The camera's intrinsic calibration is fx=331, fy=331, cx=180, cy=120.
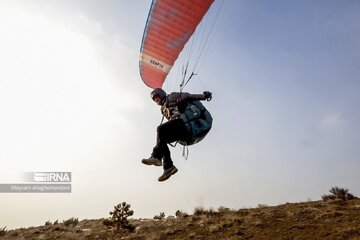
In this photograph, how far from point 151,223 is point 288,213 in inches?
265

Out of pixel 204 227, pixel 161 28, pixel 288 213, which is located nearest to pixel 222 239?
pixel 204 227

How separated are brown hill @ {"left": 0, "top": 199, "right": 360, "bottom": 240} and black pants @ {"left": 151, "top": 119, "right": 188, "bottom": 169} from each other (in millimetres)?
5628

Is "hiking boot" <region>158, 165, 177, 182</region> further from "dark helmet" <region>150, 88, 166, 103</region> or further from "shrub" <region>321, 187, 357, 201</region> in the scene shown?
"shrub" <region>321, 187, 357, 201</region>

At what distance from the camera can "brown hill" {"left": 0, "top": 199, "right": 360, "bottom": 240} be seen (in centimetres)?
1106

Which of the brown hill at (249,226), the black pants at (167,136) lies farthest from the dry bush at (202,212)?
the black pants at (167,136)

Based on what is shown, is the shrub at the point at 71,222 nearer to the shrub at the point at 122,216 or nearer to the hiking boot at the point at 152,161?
the shrub at the point at 122,216

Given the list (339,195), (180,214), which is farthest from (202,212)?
(339,195)

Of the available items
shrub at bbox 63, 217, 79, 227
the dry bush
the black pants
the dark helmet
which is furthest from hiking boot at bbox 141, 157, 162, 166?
shrub at bbox 63, 217, 79, 227

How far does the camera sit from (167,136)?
24.7 ft

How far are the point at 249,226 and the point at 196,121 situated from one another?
288 inches

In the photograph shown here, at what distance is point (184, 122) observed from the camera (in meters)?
7.29

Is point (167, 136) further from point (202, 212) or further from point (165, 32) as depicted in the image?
point (202, 212)

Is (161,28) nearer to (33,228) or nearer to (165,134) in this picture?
(165,134)

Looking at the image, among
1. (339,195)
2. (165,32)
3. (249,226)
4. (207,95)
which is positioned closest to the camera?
(207,95)
